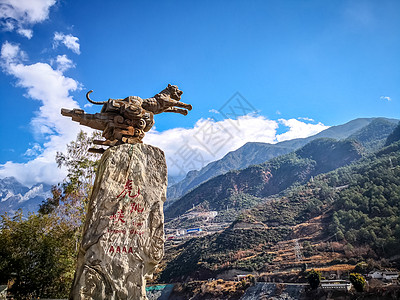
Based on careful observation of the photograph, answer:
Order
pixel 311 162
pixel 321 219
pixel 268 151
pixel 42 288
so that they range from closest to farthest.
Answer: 1. pixel 42 288
2. pixel 321 219
3. pixel 311 162
4. pixel 268 151

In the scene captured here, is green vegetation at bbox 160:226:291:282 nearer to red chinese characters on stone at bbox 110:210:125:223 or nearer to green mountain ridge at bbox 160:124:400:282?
green mountain ridge at bbox 160:124:400:282

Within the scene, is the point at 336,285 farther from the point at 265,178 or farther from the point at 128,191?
the point at 265,178

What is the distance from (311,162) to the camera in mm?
71625

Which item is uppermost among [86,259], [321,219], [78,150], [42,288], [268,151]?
A: [268,151]

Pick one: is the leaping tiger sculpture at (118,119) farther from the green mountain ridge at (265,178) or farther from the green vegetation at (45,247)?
the green mountain ridge at (265,178)

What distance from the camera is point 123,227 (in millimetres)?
3688

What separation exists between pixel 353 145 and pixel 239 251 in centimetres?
4695

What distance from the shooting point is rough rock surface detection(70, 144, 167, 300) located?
11.1ft

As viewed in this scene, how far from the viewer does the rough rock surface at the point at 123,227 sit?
339 centimetres

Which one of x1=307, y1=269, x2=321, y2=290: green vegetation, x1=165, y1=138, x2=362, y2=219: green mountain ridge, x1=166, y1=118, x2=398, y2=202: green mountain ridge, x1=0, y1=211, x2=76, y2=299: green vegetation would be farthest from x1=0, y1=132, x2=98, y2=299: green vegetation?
x1=166, y1=118, x2=398, y2=202: green mountain ridge

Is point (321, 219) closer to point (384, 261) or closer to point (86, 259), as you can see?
point (384, 261)

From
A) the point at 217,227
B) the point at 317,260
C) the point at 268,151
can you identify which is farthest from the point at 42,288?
the point at 268,151

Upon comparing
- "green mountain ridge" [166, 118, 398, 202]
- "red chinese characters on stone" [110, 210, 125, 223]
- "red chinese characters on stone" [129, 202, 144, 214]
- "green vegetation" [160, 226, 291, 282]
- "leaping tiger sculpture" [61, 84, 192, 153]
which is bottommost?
"green vegetation" [160, 226, 291, 282]

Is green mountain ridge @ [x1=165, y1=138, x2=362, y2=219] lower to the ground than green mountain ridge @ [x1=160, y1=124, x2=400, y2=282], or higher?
higher
